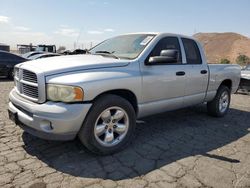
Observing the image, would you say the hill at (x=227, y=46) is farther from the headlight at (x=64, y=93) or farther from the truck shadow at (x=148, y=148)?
the headlight at (x=64, y=93)

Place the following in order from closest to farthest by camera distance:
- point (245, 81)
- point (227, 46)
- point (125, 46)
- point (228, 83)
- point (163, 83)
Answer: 1. point (163, 83)
2. point (125, 46)
3. point (228, 83)
4. point (245, 81)
5. point (227, 46)

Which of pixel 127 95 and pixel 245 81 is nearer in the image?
pixel 127 95

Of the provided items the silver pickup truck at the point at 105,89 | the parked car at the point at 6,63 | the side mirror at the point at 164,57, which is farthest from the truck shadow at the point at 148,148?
the parked car at the point at 6,63

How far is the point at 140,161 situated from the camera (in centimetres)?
388

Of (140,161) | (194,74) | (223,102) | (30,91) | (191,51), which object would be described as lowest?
(140,161)

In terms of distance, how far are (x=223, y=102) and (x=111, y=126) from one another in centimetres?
396

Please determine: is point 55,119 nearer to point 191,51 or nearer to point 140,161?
point 140,161

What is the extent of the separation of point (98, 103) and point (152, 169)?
1.17 meters

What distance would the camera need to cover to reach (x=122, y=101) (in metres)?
4.06

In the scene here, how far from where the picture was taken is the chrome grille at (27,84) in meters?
3.68

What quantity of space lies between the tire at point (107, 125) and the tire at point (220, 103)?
10.2 ft

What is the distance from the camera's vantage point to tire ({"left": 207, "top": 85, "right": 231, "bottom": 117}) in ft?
21.6

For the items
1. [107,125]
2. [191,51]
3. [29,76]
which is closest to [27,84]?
[29,76]

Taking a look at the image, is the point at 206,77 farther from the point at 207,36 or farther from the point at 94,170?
the point at 207,36
